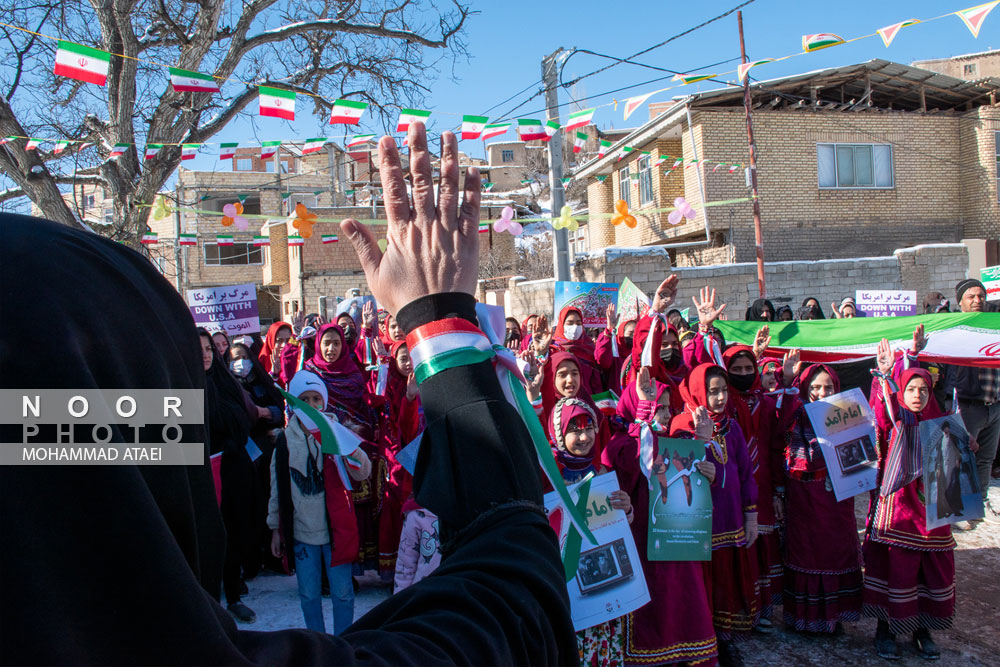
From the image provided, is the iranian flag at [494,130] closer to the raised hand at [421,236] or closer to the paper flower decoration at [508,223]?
the paper flower decoration at [508,223]

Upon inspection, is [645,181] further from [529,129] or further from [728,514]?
[728,514]

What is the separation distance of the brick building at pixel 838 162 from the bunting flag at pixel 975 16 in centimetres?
1011

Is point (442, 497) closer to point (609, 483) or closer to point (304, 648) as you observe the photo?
point (304, 648)

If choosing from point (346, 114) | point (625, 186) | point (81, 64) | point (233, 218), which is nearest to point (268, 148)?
point (233, 218)

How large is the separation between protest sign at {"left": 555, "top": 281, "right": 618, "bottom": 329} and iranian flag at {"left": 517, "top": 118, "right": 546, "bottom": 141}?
310 centimetres

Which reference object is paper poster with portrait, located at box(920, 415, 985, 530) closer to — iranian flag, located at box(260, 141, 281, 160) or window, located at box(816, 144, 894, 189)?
iranian flag, located at box(260, 141, 281, 160)

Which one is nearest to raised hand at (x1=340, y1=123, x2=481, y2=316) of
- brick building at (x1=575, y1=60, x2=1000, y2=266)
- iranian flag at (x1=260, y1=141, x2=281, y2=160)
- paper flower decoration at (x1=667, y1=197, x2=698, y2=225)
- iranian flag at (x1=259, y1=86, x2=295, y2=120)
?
iranian flag at (x1=259, y1=86, x2=295, y2=120)

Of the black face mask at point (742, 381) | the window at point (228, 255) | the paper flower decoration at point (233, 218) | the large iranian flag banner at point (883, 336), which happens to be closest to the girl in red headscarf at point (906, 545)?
the black face mask at point (742, 381)

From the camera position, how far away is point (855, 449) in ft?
14.0

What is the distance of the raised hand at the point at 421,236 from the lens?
103 cm

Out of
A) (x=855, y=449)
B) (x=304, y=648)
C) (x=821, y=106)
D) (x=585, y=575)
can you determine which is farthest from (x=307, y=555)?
(x=821, y=106)

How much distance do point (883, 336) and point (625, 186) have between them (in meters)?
15.6

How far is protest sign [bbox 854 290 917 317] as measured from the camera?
9000 mm

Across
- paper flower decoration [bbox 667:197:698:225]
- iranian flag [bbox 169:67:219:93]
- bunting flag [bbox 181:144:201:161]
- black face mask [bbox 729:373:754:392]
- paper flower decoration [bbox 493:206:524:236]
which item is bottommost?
black face mask [bbox 729:373:754:392]
